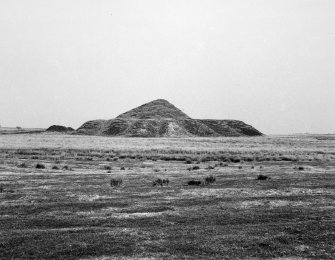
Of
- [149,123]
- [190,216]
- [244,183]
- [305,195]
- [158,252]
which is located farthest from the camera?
[149,123]

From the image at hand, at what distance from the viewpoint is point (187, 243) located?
550 inches

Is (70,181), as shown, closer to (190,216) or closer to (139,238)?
(190,216)

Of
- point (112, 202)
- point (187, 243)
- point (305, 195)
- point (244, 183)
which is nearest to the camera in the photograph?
point (187, 243)

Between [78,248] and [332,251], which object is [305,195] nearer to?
[332,251]

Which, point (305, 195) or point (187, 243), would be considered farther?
point (305, 195)

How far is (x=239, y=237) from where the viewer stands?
14.8 metres

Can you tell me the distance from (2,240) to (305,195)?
17.5 meters

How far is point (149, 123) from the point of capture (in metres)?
190

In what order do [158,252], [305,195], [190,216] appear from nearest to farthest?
[158,252], [190,216], [305,195]

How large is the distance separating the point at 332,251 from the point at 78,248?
7894 mm

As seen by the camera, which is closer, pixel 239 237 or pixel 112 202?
pixel 239 237

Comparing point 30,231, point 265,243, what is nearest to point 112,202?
point 30,231

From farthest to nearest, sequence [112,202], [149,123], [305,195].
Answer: [149,123] < [305,195] < [112,202]

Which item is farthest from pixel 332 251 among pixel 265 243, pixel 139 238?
pixel 139 238
